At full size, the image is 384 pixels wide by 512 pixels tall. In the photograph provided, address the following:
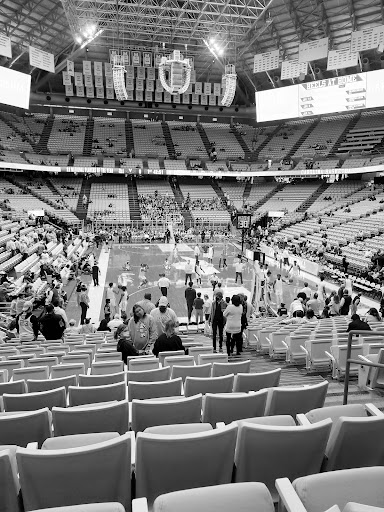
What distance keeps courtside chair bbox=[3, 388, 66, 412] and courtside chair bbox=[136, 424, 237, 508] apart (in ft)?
5.86

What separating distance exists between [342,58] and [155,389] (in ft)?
113

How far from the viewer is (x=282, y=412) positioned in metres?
3.38

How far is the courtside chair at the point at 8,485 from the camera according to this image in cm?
199

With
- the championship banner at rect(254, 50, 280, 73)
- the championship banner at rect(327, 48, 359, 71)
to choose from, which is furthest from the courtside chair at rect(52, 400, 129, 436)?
the championship banner at rect(254, 50, 280, 73)

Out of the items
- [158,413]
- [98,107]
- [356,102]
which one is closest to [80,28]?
[98,107]

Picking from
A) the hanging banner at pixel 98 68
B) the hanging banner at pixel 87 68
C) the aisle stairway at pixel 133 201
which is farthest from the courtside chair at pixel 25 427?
the hanging banner at pixel 98 68

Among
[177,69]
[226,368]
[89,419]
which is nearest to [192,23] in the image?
[177,69]

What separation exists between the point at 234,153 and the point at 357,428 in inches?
1941

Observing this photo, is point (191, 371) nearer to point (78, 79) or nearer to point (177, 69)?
point (177, 69)

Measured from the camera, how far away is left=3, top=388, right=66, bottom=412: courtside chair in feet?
11.9

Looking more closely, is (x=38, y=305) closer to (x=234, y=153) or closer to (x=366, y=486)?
(x=366, y=486)

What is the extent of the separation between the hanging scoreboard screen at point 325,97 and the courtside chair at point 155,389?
1510 inches

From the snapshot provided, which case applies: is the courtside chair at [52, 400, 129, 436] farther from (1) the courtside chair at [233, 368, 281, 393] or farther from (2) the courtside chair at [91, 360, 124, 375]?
(2) the courtside chair at [91, 360, 124, 375]

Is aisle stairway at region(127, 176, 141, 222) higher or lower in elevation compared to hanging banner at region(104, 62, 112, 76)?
lower
